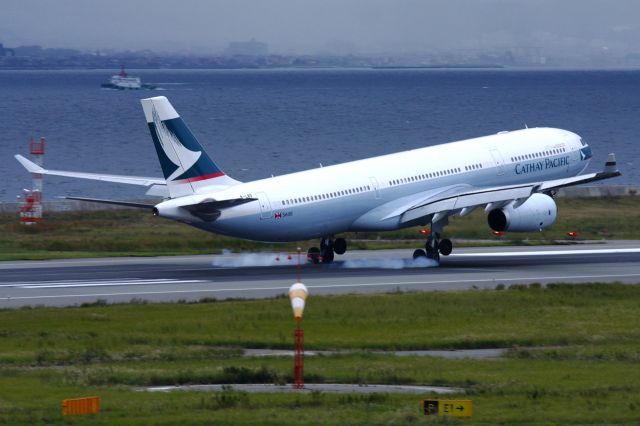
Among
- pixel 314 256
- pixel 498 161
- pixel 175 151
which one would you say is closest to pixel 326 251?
pixel 314 256

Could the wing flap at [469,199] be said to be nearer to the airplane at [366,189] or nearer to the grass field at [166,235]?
the airplane at [366,189]

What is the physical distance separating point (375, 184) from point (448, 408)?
99.7 ft

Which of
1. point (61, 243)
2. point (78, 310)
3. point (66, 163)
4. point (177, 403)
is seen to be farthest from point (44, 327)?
point (66, 163)

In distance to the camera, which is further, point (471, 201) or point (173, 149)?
point (471, 201)

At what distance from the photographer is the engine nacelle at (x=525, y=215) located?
53.3 metres

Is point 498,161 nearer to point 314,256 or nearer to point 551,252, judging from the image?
point 551,252

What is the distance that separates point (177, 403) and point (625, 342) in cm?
1387

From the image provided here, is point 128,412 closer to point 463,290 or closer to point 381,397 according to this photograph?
point 381,397

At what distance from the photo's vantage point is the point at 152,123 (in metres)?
47.3

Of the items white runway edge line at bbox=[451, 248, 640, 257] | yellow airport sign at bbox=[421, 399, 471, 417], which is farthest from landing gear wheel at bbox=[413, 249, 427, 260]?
yellow airport sign at bbox=[421, 399, 471, 417]

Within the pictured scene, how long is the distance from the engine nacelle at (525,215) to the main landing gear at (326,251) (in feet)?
21.3

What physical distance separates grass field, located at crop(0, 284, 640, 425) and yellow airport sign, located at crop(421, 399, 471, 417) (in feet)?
0.89

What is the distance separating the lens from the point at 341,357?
101 ft

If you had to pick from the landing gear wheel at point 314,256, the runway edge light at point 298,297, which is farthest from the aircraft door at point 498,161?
the runway edge light at point 298,297
